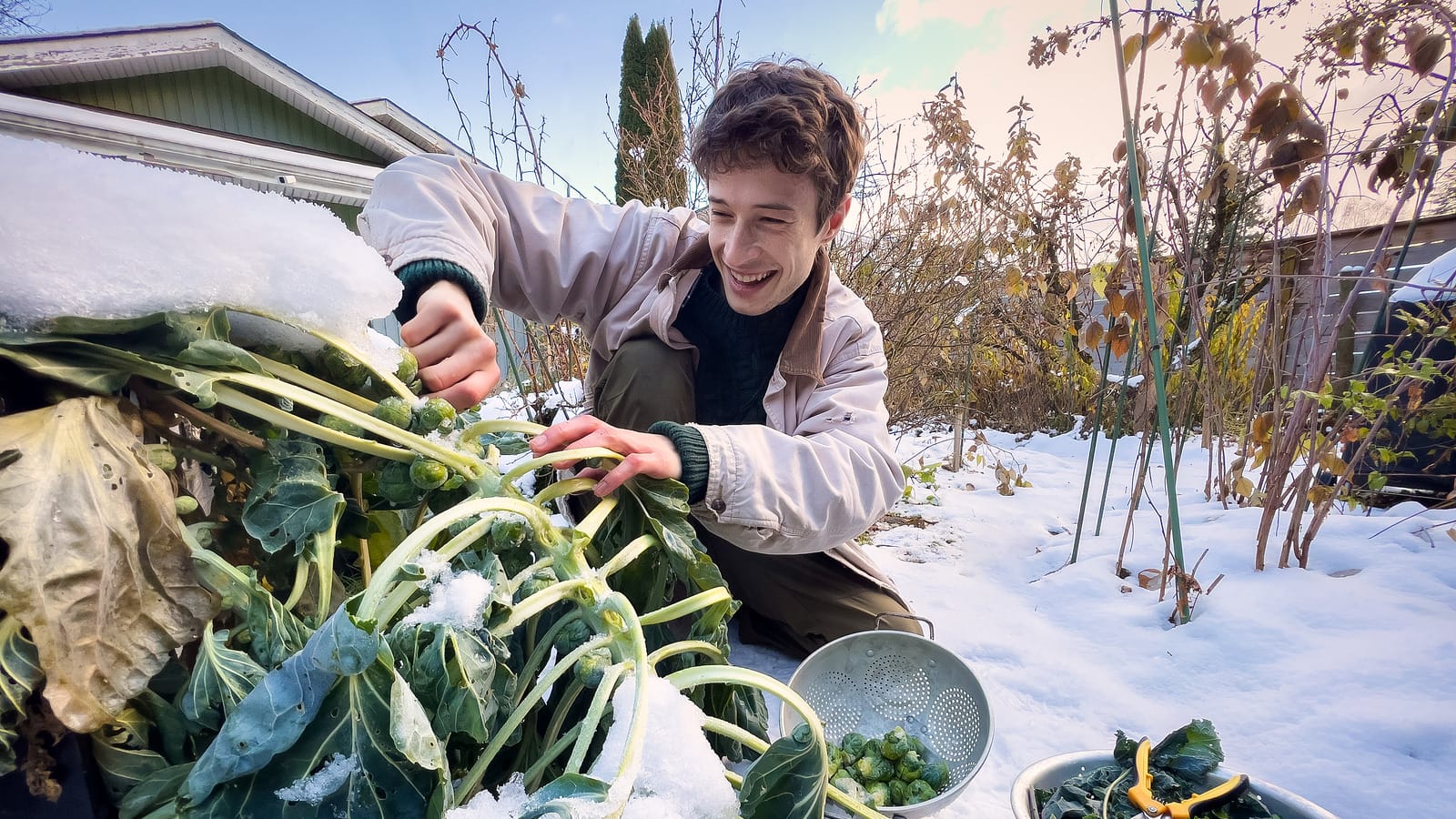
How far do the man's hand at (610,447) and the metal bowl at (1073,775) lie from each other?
833 mm

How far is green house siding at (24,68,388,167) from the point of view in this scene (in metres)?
7.48

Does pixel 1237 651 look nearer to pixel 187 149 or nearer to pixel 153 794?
pixel 153 794

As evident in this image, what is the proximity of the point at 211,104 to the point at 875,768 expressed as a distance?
1108 centimetres

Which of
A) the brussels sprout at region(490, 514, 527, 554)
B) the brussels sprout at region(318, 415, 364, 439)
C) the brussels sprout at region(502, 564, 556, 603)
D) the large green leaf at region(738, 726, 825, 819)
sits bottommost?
the large green leaf at region(738, 726, 825, 819)

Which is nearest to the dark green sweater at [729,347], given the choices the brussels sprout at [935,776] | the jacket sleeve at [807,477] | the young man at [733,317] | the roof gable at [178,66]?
the young man at [733,317]

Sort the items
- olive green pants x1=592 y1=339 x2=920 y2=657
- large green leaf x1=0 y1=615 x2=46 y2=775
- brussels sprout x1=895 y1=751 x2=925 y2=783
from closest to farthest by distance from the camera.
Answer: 1. large green leaf x1=0 y1=615 x2=46 y2=775
2. brussels sprout x1=895 y1=751 x2=925 y2=783
3. olive green pants x1=592 y1=339 x2=920 y2=657

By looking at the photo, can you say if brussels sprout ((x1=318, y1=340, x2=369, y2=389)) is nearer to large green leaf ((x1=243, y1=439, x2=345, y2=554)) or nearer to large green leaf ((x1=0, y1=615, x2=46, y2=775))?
large green leaf ((x1=243, y1=439, x2=345, y2=554))

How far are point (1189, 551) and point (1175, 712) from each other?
1.02m

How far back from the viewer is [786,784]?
0.73 meters

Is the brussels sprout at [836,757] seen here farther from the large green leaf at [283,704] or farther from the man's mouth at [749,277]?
the man's mouth at [749,277]

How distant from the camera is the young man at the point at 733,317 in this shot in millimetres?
1225

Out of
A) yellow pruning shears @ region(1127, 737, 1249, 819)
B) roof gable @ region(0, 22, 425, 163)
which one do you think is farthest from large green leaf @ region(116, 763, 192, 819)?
roof gable @ region(0, 22, 425, 163)

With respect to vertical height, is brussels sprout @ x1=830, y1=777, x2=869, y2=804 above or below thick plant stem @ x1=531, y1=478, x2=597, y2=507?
below

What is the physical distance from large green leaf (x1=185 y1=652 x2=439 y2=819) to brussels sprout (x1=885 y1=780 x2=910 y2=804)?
0.95m
